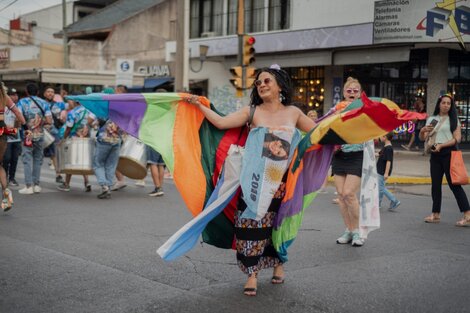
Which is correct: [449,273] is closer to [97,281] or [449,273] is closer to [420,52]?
[97,281]

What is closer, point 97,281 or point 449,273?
point 97,281

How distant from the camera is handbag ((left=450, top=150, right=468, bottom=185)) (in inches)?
347

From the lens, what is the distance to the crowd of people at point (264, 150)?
528cm

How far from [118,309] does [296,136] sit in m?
1.94

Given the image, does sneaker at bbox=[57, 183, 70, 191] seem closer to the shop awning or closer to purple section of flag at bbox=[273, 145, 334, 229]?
purple section of flag at bbox=[273, 145, 334, 229]

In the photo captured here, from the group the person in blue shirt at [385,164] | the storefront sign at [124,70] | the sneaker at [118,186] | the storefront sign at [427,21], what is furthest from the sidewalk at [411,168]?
the storefront sign at [124,70]

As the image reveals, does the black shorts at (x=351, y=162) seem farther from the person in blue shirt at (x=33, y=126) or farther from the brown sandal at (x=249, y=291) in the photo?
the person in blue shirt at (x=33, y=126)

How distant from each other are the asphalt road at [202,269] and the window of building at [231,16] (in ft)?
56.7

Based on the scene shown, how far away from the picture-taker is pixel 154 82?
1249 inches

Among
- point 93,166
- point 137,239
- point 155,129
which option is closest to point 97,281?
Answer: point 155,129

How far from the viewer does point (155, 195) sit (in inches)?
456

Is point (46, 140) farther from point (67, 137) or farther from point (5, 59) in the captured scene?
point (5, 59)

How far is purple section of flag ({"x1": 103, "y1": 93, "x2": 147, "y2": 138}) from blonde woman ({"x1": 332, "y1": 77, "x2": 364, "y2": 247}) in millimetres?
2546

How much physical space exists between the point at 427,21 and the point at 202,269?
16.3 metres
